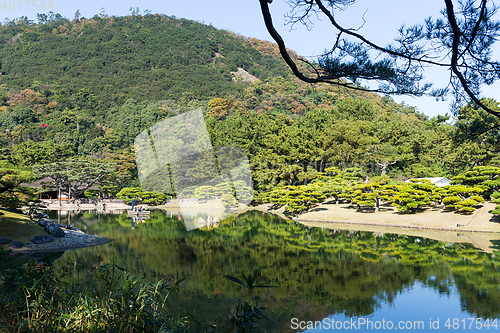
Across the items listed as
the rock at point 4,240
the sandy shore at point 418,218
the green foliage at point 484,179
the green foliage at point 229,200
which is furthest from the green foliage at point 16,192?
the green foliage at point 484,179

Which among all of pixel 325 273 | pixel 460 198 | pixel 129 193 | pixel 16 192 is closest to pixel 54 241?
pixel 16 192

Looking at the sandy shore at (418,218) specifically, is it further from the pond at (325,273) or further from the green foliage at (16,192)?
the green foliage at (16,192)

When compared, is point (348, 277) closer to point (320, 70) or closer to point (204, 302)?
point (204, 302)

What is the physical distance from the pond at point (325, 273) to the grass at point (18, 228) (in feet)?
4.11

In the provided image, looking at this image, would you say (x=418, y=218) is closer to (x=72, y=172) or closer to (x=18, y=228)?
→ (x=18, y=228)

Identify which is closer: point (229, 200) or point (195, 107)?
point (229, 200)

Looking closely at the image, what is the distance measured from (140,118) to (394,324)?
36.1m

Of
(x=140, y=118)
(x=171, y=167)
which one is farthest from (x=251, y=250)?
(x=140, y=118)

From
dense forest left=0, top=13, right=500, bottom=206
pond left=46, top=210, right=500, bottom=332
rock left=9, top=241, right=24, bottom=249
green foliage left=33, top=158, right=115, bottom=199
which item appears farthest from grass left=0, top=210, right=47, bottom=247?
green foliage left=33, top=158, right=115, bottom=199

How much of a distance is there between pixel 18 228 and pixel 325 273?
713 cm

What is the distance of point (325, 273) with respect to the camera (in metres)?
6.30

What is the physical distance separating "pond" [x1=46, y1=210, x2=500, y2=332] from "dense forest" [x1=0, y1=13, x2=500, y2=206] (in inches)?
92.3

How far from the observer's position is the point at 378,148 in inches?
739

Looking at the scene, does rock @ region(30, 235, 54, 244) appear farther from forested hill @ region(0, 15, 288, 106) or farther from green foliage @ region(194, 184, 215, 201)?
forested hill @ region(0, 15, 288, 106)
